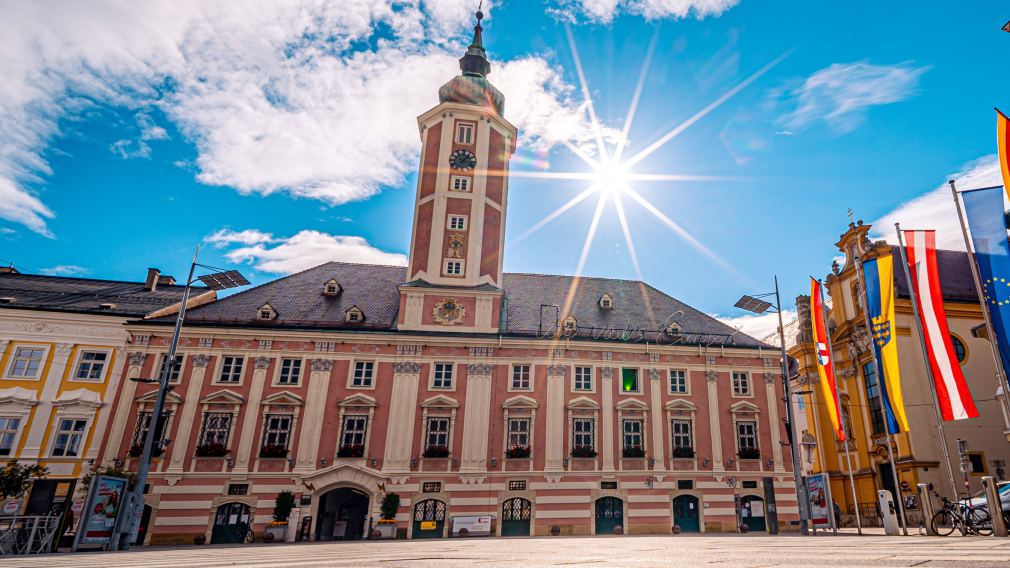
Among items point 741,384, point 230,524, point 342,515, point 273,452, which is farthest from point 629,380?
point 230,524

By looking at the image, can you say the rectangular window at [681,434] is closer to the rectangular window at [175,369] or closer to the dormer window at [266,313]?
the dormer window at [266,313]

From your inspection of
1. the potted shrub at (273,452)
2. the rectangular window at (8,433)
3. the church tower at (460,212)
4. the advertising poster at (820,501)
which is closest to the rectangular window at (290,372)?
the potted shrub at (273,452)

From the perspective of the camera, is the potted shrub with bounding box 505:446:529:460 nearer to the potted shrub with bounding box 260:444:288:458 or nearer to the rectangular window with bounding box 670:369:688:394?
the rectangular window with bounding box 670:369:688:394

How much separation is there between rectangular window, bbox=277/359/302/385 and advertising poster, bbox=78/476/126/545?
1219cm

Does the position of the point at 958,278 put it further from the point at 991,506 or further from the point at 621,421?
the point at 991,506

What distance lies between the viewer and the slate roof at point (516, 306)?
35562 millimetres

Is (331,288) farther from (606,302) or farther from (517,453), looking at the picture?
(606,302)

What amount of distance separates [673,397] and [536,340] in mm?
9585

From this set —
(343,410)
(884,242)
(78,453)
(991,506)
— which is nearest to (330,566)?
(991,506)

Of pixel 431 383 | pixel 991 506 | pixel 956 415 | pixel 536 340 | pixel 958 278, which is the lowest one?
pixel 991 506

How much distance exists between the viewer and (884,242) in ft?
125

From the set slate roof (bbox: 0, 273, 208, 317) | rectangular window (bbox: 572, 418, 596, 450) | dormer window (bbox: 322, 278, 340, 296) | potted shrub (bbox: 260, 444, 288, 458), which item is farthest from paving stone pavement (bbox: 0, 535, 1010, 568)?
dormer window (bbox: 322, 278, 340, 296)

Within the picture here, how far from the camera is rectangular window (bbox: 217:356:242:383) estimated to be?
3281 cm

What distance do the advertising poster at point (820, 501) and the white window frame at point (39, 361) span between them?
41.4 metres
